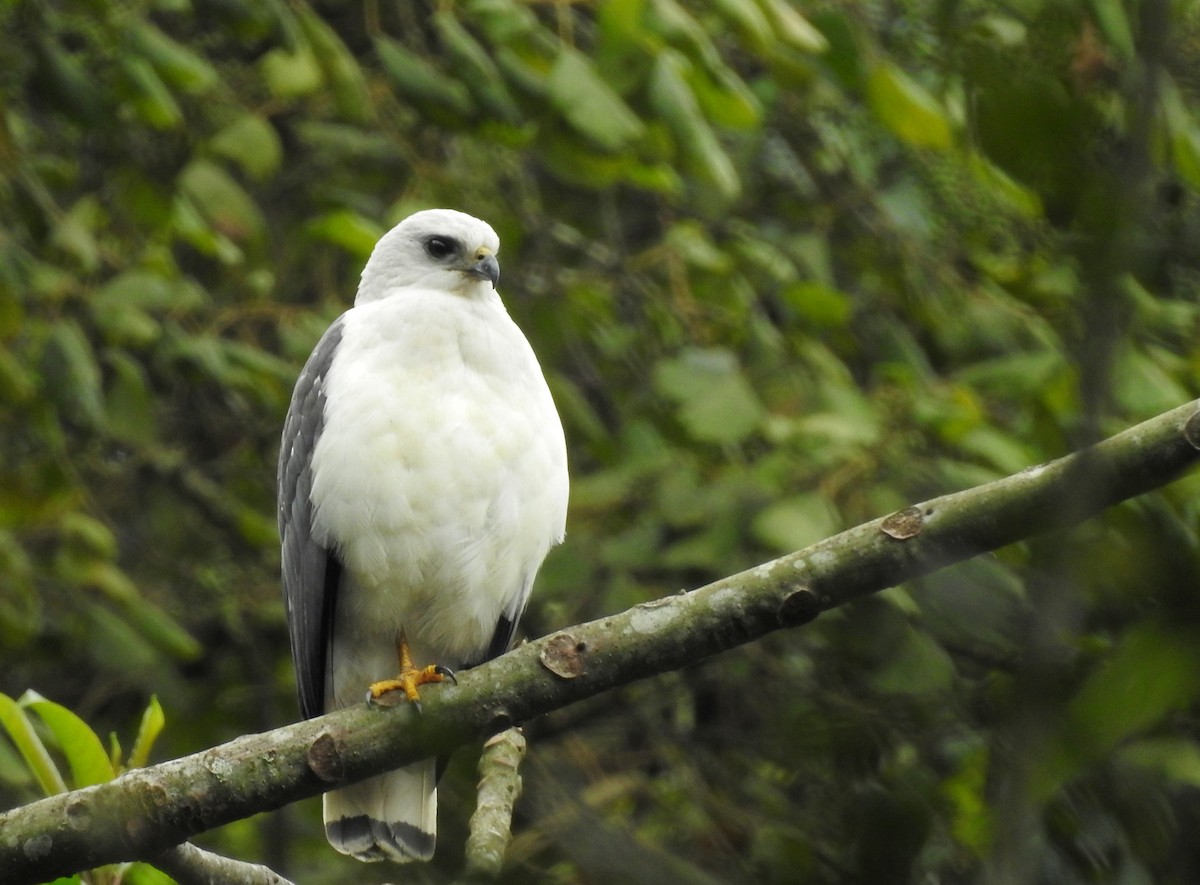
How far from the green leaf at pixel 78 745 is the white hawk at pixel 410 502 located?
1.97ft

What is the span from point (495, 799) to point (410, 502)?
2.28 ft

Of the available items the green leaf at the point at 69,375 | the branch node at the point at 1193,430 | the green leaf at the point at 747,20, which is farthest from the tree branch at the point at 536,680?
the green leaf at the point at 69,375

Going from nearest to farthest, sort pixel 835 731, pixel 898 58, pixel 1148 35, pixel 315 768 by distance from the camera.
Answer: pixel 1148 35 < pixel 835 731 < pixel 315 768 < pixel 898 58

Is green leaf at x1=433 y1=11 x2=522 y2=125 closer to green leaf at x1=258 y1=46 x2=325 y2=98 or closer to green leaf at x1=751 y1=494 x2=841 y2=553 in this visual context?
green leaf at x1=258 y1=46 x2=325 y2=98

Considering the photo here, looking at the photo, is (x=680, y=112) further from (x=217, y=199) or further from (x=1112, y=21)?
(x=1112, y=21)

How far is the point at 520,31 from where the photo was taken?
143 inches

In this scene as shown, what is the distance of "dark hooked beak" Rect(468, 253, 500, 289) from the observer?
11.4ft

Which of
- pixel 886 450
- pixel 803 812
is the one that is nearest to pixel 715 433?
pixel 886 450

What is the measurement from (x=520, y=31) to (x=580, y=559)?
4.33 ft

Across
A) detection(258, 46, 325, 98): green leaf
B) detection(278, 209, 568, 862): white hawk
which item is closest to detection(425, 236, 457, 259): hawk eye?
detection(278, 209, 568, 862): white hawk

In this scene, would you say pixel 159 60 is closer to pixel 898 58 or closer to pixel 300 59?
pixel 300 59

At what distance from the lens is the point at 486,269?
137 inches

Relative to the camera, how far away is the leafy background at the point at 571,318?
3318mm

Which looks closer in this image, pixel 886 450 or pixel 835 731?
pixel 835 731
